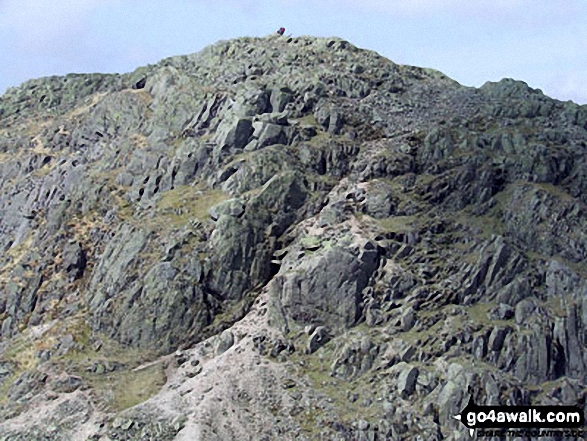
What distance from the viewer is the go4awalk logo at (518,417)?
6788 cm

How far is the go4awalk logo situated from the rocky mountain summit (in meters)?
0.71

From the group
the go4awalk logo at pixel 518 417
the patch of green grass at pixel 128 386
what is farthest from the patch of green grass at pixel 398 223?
the patch of green grass at pixel 128 386

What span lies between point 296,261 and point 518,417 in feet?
89.1

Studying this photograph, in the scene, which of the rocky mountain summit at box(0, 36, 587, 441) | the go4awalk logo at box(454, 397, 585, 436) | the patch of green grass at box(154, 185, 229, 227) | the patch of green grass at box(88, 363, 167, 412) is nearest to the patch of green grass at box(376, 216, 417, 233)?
the rocky mountain summit at box(0, 36, 587, 441)

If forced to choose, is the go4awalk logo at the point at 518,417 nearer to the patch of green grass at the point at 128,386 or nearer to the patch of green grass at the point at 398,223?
the patch of green grass at the point at 398,223

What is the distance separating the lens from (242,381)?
2926 inches

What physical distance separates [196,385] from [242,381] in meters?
4.29

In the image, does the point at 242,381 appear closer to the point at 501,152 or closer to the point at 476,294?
the point at 476,294

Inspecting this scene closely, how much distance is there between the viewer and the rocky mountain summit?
7206 cm

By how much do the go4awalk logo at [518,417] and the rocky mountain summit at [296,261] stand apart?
71 cm

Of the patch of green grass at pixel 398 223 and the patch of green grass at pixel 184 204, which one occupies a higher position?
the patch of green grass at pixel 184 204

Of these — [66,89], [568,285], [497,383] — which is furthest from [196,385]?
[66,89]

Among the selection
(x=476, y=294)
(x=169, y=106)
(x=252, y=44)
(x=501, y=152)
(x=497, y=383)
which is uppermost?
(x=252, y=44)

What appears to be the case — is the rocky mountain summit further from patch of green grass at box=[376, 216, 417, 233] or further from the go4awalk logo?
the go4awalk logo
